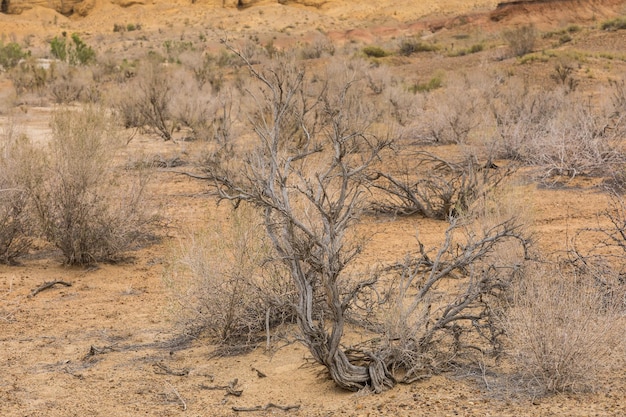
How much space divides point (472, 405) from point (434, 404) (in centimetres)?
21

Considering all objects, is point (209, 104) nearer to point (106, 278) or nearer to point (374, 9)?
point (106, 278)

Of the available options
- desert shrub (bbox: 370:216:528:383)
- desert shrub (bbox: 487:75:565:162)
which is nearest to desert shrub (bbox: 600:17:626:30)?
desert shrub (bbox: 487:75:565:162)

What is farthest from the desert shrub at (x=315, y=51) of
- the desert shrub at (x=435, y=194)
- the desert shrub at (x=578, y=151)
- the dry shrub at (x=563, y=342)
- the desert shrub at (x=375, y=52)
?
the dry shrub at (x=563, y=342)

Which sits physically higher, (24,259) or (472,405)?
(472,405)

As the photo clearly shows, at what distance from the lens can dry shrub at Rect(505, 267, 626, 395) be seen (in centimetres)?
452

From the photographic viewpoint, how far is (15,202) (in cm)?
858

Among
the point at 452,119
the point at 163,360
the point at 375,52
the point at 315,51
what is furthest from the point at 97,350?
the point at 315,51

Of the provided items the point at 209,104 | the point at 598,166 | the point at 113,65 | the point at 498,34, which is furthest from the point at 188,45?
the point at 598,166

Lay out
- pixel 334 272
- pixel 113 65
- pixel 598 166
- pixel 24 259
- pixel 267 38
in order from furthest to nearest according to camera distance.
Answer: pixel 267 38 < pixel 113 65 < pixel 598 166 < pixel 24 259 < pixel 334 272

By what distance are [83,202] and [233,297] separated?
3.01 metres

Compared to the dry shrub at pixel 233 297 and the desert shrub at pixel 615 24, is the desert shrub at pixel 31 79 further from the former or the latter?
the desert shrub at pixel 615 24

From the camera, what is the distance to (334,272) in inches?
191

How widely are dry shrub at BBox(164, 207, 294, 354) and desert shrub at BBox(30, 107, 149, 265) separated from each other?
7.49ft

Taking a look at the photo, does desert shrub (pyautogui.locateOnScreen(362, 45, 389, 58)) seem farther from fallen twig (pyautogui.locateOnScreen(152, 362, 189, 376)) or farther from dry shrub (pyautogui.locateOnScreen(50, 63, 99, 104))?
fallen twig (pyautogui.locateOnScreen(152, 362, 189, 376))
